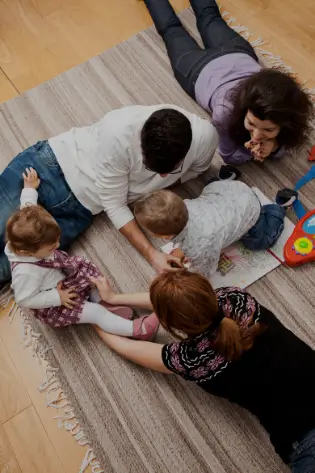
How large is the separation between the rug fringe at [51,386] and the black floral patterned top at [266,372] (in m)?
0.36

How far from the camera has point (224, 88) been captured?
1.41 m

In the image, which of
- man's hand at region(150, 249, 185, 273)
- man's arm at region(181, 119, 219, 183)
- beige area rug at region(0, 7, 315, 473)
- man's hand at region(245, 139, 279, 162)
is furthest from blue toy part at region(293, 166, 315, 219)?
man's hand at region(150, 249, 185, 273)

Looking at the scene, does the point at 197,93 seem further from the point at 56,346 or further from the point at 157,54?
the point at 56,346

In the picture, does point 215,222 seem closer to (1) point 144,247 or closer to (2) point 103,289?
(1) point 144,247

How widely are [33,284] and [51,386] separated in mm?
294

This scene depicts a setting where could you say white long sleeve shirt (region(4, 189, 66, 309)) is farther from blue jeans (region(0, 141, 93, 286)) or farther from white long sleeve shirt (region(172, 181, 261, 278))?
white long sleeve shirt (region(172, 181, 261, 278))

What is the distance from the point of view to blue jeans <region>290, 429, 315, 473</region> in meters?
0.95

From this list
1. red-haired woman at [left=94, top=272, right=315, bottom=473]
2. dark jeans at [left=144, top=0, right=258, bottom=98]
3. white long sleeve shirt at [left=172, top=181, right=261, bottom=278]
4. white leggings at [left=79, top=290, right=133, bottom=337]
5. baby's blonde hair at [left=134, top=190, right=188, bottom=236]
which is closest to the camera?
red-haired woman at [left=94, top=272, right=315, bottom=473]

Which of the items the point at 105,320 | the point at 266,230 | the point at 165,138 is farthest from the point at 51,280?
the point at 266,230

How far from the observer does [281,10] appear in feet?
5.85

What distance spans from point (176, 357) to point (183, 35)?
1142mm

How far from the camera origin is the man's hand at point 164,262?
1287 mm

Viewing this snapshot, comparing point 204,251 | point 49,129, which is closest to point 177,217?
point 204,251

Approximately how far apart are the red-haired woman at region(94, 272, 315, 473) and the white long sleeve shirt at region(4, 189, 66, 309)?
1.22 ft
